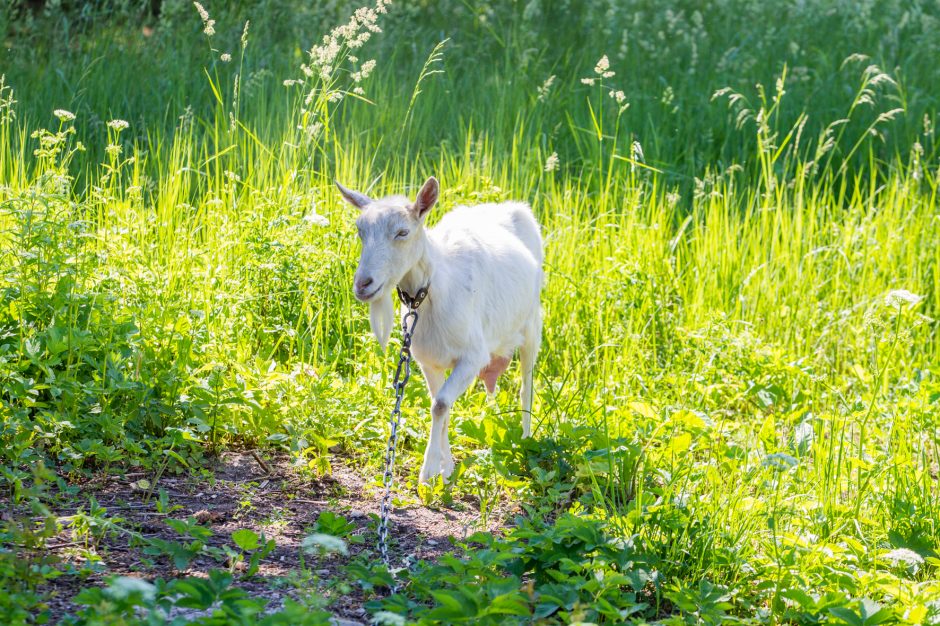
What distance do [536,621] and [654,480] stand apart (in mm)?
1609

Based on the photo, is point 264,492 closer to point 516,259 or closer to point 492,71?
point 516,259

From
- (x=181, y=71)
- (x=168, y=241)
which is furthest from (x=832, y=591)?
(x=181, y=71)

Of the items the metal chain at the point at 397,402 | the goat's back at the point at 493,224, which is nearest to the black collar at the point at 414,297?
the metal chain at the point at 397,402

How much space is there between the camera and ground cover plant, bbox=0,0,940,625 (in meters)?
3.68

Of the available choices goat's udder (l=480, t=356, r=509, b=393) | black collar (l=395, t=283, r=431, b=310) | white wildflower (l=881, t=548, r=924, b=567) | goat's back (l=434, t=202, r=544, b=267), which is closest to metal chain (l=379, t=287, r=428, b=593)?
black collar (l=395, t=283, r=431, b=310)

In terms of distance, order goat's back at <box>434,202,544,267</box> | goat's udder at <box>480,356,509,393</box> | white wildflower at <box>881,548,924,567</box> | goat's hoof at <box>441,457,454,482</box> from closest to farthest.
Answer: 1. white wildflower at <box>881,548,924,567</box>
2. goat's hoof at <box>441,457,454,482</box>
3. goat's back at <box>434,202,544,267</box>
4. goat's udder at <box>480,356,509,393</box>

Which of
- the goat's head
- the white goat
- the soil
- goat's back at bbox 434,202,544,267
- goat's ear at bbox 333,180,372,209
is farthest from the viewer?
goat's back at bbox 434,202,544,267

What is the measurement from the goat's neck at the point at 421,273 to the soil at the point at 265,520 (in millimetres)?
934

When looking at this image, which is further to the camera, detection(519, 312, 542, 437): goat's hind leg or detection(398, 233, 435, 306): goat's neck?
detection(519, 312, 542, 437): goat's hind leg

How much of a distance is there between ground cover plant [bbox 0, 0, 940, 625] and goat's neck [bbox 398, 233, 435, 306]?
0.80 m

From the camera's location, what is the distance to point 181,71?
8734mm

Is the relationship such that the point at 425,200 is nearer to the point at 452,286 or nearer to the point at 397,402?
the point at 452,286

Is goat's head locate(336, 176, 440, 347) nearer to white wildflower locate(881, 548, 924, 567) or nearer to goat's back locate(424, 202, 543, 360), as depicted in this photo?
goat's back locate(424, 202, 543, 360)

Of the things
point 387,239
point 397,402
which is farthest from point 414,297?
point 397,402
